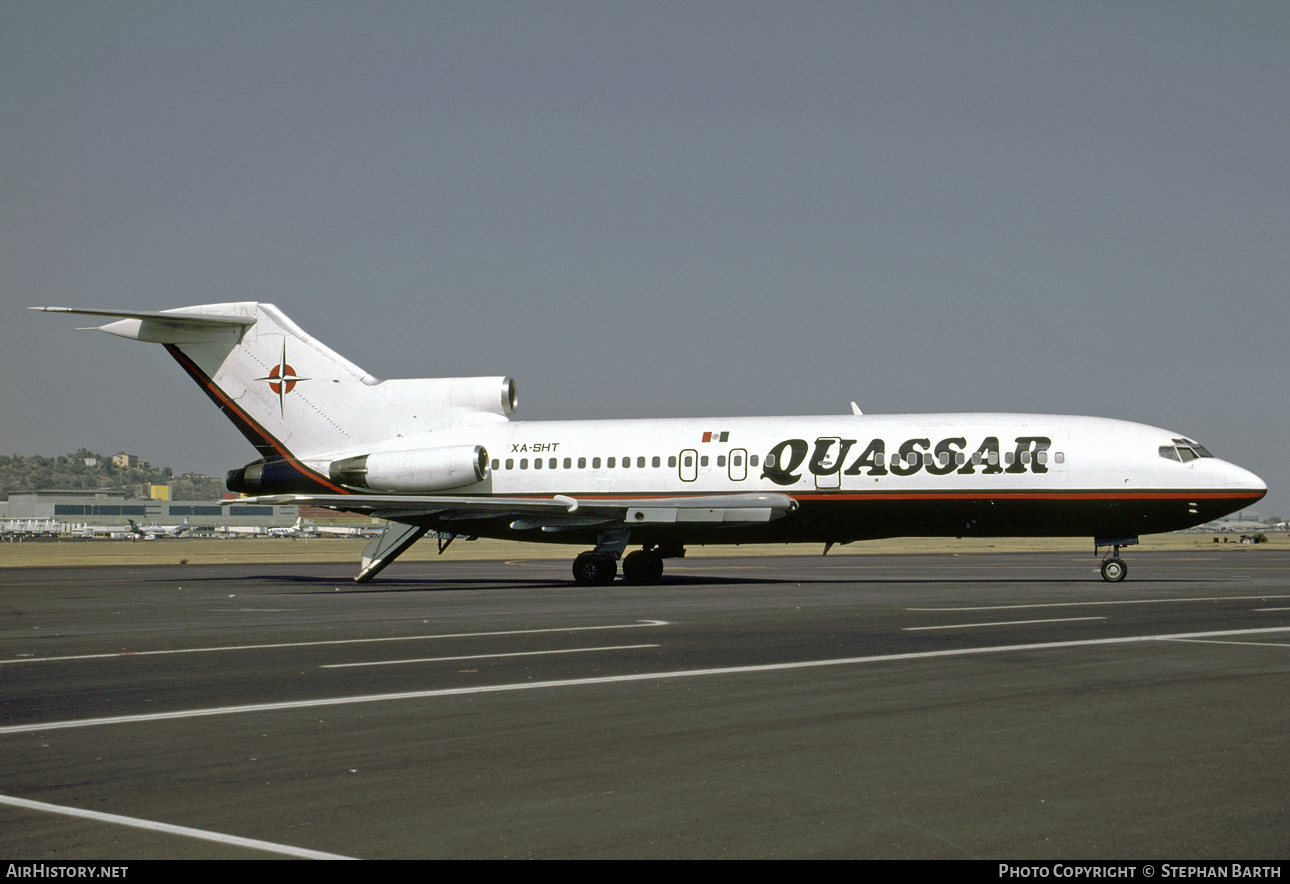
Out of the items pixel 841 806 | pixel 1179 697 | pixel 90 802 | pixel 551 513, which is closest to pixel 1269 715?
pixel 1179 697

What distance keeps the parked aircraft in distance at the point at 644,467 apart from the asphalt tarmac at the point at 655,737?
10702 mm

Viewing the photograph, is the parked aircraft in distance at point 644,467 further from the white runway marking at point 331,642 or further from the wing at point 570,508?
the white runway marking at point 331,642

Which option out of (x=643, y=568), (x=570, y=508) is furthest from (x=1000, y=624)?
(x=643, y=568)

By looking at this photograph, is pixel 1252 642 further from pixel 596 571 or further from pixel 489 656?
pixel 596 571

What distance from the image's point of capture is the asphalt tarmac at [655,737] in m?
6.50

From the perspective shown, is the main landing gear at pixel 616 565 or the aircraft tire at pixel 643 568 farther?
the aircraft tire at pixel 643 568

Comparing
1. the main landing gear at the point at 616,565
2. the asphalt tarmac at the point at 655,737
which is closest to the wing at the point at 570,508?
the main landing gear at the point at 616,565

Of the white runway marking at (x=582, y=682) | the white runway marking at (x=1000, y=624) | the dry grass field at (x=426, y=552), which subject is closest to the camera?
the white runway marking at (x=582, y=682)

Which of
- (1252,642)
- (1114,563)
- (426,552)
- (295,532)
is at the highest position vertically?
(1114,563)

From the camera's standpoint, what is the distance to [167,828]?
665 centimetres

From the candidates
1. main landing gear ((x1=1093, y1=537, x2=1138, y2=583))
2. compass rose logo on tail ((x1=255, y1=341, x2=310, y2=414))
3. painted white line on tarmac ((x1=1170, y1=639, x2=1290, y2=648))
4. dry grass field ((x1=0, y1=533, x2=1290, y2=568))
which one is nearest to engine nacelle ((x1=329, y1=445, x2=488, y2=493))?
compass rose logo on tail ((x1=255, y1=341, x2=310, y2=414))

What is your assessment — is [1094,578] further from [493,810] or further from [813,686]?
[493,810]

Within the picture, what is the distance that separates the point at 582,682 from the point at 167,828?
6.08 meters

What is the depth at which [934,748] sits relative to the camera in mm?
8711
